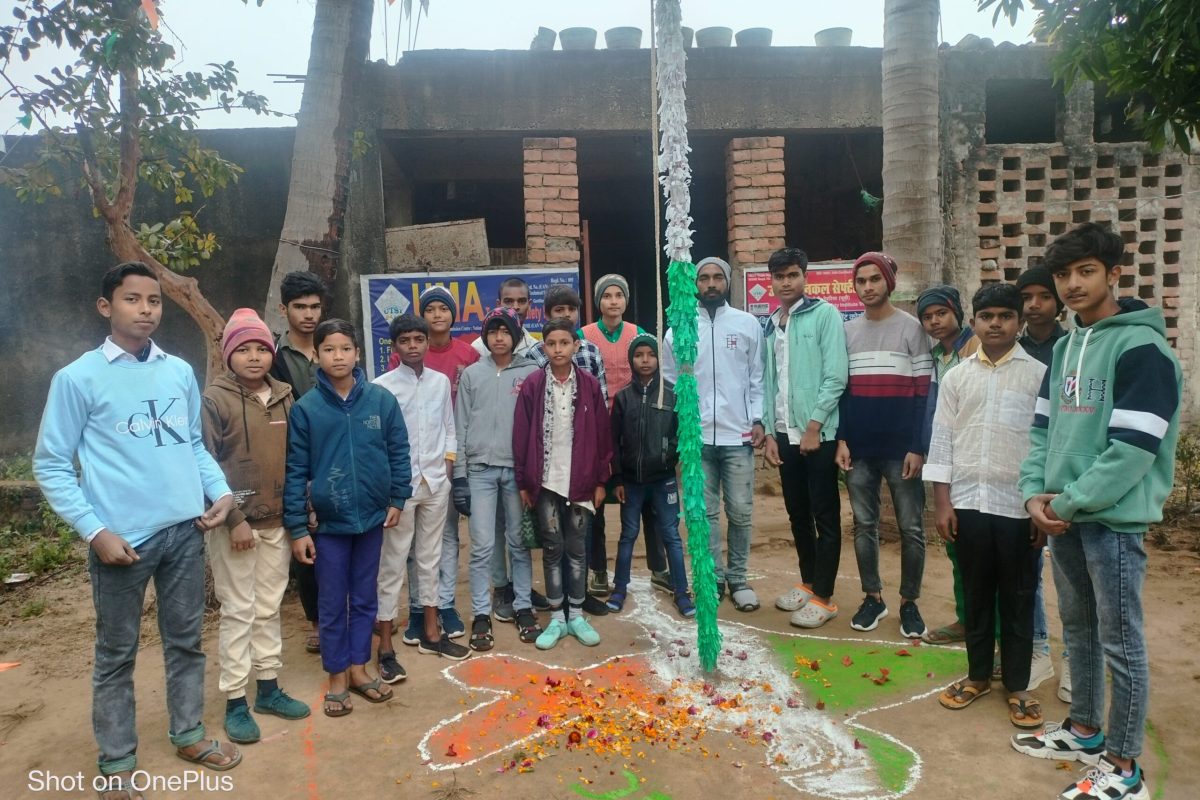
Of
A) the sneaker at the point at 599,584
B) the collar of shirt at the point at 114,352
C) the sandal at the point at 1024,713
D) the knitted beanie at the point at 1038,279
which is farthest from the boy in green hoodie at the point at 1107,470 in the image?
the collar of shirt at the point at 114,352

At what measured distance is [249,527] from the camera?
315cm

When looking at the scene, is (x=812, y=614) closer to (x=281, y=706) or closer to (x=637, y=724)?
(x=637, y=724)

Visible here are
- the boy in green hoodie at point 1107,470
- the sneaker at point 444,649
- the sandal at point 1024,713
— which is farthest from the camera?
the sneaker at point 444,649

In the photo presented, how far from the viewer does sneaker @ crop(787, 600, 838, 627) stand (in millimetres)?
4164

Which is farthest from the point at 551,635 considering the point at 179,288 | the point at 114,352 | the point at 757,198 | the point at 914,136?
the point at 757,198

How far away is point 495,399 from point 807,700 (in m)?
2.06

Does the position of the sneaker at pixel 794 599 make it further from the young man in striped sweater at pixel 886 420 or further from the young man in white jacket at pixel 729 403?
the young man in striped sweater at pixel 886 420

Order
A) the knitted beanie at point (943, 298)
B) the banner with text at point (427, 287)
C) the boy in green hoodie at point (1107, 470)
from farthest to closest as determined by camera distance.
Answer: the banner with text at point (427, 287) → the knitted beanie at point (943, 298) → the boy in green hoodie at point (1107, 470)

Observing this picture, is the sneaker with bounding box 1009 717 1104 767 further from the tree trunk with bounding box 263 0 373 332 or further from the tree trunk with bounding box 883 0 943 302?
the tree trunk with bounding box 263 0 373 332

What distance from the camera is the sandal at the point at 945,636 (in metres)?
3.92

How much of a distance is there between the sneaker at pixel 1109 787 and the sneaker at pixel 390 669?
8.65 feet

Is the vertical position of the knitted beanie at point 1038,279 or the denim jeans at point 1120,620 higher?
the knitted beanie at point 1038,279

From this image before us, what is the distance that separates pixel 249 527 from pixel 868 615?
3.03m

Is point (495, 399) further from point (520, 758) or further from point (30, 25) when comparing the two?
point (30, 25)
